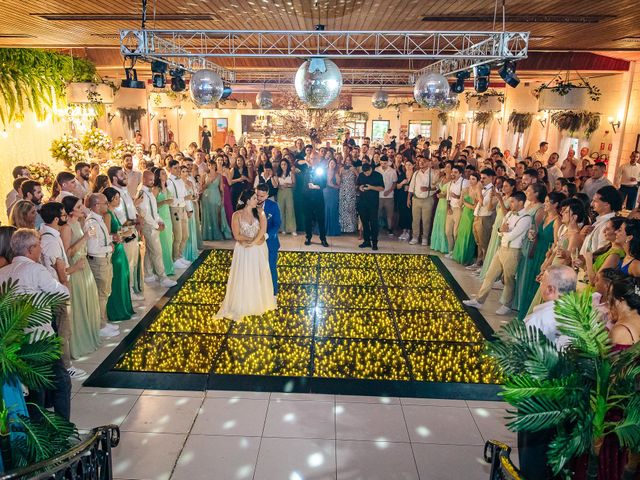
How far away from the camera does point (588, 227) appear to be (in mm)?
4898

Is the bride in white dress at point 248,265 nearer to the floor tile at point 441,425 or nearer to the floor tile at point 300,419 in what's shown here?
the floor tile at point 300,419

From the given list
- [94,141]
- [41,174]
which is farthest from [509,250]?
[94,141]

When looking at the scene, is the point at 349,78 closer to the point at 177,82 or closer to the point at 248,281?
the point at 177,82

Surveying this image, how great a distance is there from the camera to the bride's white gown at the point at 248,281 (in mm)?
5457

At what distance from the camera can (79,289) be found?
4652 millimetres

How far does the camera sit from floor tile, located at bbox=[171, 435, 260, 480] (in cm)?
327

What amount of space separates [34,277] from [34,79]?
8.55 metres

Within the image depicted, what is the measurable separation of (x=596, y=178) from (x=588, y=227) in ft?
13.4

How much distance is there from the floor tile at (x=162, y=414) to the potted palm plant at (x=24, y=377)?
122 cm

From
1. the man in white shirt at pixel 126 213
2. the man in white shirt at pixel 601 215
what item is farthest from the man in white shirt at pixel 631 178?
the man in white shirt at pixel 126 213

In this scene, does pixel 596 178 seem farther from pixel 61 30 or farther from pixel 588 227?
pixel 61 30

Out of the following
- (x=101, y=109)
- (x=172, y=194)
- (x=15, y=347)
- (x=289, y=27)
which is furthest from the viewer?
(x=101, y=109)

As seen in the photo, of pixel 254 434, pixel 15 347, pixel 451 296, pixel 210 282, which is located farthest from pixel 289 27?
pixel 15 347

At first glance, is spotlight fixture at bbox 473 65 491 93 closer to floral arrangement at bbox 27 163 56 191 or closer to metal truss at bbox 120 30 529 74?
metal truss at bbox 120 30 529 74
